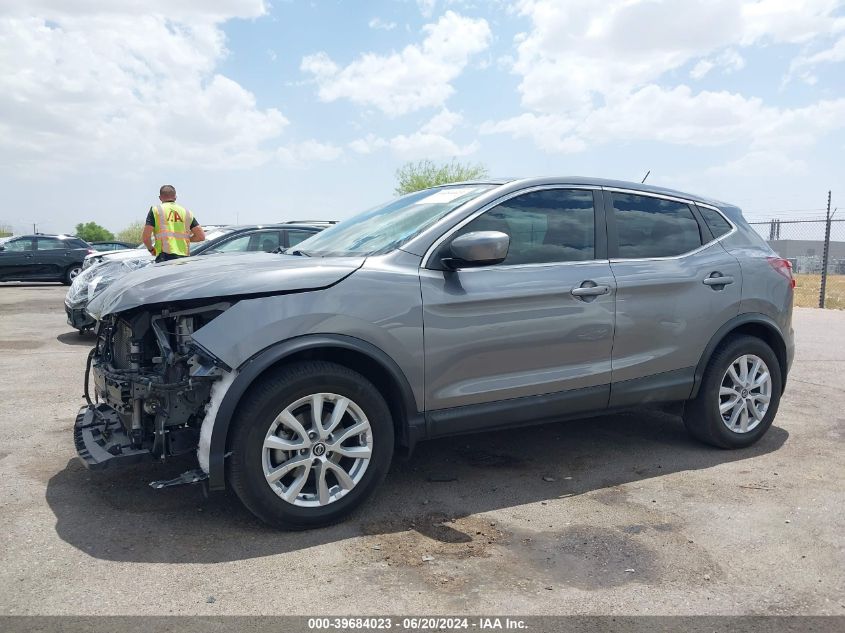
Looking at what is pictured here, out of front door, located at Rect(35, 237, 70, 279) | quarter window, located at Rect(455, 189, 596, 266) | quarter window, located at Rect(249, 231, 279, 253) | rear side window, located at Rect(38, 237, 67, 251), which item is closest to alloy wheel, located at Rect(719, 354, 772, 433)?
quarter window, located at Rect(455, 189, 596, 266)

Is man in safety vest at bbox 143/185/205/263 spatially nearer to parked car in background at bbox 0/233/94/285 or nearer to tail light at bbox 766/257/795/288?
tail light at bbox 766/257/795/288

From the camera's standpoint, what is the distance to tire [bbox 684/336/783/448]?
5.00 meters

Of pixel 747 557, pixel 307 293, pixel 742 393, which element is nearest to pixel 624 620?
pixel 747 557

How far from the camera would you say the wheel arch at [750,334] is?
195 inches

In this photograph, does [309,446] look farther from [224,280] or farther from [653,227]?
[653,227]

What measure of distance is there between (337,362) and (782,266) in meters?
3.46

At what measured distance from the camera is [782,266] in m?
5.39

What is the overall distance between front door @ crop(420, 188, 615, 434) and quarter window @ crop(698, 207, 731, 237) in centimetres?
100

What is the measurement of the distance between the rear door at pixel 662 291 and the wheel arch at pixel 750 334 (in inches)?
1.9

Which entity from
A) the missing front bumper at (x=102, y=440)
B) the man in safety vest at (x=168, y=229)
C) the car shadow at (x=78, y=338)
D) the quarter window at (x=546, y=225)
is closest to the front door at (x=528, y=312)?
the quarter window at (x=546, y=225)

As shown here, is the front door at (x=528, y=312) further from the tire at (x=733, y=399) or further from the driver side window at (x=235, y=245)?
the driver side window at (x=235, y=245)

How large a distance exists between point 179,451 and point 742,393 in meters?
3.69

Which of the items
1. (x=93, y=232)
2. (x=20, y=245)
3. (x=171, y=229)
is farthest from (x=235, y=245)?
(x=93, y=232)

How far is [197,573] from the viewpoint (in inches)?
128
